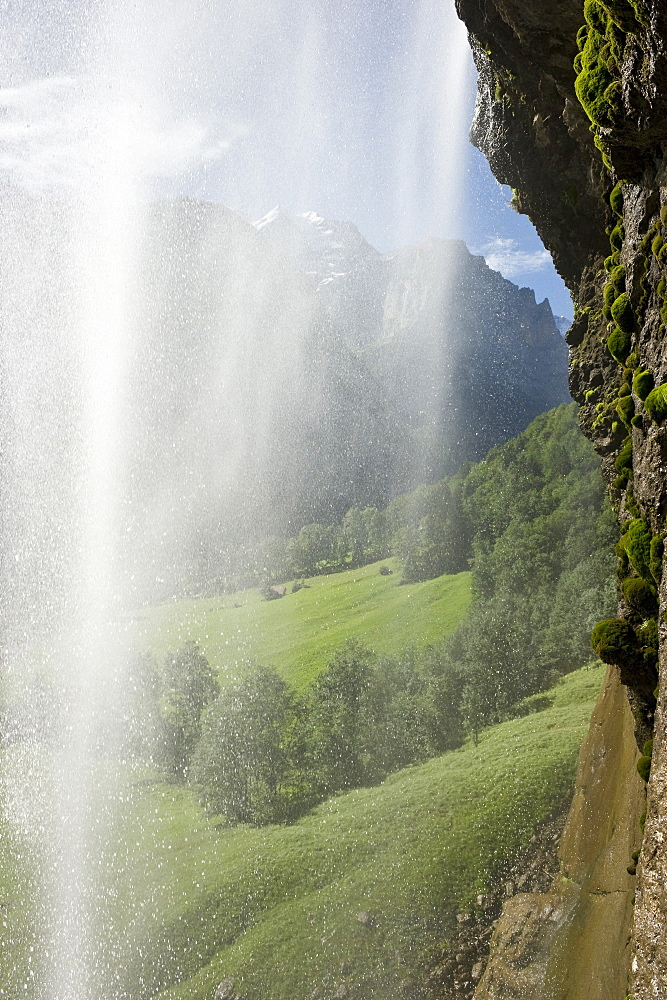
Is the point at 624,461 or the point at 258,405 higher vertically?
the point at 258,405

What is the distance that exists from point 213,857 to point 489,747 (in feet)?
71.6

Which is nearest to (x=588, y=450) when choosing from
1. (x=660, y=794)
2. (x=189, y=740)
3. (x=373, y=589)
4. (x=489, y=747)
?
(x=373, y=589)

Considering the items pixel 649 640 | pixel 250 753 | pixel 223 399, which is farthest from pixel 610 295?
pixel 223 399

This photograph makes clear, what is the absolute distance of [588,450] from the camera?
7831 cm

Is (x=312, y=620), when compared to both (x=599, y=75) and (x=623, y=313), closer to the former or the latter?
(x=623, y=313)

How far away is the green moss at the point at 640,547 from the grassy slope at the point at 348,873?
27001 mm

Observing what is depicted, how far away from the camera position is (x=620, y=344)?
37.0ft

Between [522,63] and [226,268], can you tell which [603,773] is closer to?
[522,63]

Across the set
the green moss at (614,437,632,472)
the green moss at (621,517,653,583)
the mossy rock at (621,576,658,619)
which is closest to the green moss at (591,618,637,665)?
the mossy rock at (621,576,658,619)

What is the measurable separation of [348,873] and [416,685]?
2277cm

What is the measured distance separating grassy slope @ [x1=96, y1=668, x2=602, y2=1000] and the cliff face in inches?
511

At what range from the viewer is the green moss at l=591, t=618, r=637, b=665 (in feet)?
35.2

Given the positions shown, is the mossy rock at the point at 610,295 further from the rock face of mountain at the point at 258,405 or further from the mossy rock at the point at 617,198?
the rock face of mountain at the point at 258,405

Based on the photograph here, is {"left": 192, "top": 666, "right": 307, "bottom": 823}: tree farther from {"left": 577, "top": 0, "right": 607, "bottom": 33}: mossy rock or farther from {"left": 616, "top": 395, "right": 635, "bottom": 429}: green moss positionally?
{"left": 577, "top": 0, "right": 607, "bottom": 33}: mossy rock
